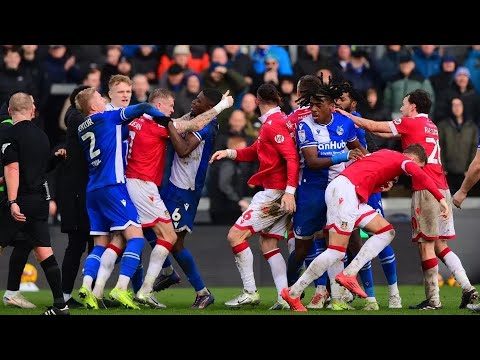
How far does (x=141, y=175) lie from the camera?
510 inches

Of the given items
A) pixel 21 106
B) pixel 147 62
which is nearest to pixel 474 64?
pixel 147 62

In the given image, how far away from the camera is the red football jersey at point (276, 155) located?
12.6 metres

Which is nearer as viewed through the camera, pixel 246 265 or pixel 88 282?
pixel 88 282

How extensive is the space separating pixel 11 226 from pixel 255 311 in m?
2.67

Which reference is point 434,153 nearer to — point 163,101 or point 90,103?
point 163,101

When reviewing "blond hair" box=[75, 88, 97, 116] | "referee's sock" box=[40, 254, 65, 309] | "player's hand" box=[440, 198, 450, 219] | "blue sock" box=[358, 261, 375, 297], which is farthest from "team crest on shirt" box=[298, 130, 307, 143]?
"referee's sock" box=[40, 254, 65, 309]

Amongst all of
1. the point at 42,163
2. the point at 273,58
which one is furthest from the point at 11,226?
the point at 273,58

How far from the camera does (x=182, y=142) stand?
12.8 m

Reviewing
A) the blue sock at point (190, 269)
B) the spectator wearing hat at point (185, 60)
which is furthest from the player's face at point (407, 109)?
the spectator wearing hat at point (185, 60)

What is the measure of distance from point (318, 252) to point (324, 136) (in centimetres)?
133

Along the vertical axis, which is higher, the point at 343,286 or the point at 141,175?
the point at 141,175

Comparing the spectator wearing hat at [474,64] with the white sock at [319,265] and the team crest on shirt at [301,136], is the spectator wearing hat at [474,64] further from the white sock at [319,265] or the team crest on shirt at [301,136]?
the white sock at [319,265]

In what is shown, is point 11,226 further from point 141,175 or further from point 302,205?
point 302,205

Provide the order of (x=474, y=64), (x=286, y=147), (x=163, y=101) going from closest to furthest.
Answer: (x=286, y=147) → (x=163, y=101) → (x=474, y=64)
